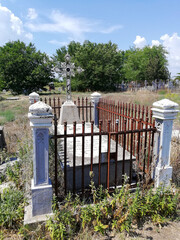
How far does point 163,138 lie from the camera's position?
306cm

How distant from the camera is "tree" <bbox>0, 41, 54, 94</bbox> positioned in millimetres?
26828

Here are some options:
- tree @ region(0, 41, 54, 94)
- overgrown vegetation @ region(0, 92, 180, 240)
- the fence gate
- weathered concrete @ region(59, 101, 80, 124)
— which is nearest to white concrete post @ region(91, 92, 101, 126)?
weathered concrete @ region(59, 101, 80, 124)

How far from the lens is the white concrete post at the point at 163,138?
9.67 feet

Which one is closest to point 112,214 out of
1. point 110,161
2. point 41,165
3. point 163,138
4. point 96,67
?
point 110,161

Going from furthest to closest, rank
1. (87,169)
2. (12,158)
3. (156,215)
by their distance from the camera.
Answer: (12,158) < (87,169) < (156,215)

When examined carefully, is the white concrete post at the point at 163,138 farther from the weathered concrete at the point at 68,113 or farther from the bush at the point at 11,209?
the weathered concrete at the point at 68,113

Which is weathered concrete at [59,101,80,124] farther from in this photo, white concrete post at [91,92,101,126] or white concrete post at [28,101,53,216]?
white concrete post at [28,101,53,216]

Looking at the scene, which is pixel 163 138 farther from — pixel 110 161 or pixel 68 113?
pixel 68 113

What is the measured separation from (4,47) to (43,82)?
9081 mm

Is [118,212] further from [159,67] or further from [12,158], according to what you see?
[159,67]

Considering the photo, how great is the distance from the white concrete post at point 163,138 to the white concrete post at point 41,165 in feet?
5.48

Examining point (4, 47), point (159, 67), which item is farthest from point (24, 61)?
point (159, 67)

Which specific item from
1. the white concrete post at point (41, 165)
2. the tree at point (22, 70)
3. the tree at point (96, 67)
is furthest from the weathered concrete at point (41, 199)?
the tree at point (96, 67)

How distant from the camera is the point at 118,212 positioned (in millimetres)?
2600
